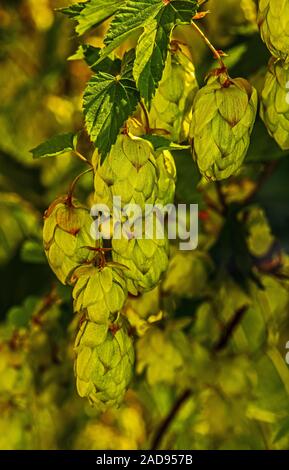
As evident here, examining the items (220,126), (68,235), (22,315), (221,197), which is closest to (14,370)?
(22,315)

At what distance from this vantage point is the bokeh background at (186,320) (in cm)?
145

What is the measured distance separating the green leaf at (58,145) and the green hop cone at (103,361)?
5.9 inches

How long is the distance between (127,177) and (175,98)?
0.37ft

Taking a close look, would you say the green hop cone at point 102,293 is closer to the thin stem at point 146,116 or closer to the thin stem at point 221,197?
the thin stem at point 146,116

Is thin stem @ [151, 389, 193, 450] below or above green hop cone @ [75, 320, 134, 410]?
below

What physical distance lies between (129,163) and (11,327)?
68cm

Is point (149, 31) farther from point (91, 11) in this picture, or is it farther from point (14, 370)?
point (14, 370)

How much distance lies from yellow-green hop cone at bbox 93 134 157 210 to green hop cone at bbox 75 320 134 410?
108 millimetres

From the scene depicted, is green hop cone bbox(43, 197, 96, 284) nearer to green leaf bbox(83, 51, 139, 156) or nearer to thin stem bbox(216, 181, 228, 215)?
green leaf bbox(83, 51, 139, 156)

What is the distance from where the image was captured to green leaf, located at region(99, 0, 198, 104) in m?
0.88

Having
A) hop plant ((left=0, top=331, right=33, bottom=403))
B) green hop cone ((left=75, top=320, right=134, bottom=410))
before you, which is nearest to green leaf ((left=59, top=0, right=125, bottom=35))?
green hop cone ((left=75, top=320, right=134, bottom=410))

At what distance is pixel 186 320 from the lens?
1497 millimetres
